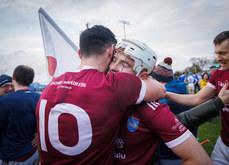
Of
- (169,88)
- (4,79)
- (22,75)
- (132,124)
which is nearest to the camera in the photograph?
(132,124)

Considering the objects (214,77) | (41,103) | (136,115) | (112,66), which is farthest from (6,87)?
(214,77)

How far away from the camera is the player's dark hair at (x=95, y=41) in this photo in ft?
5.56

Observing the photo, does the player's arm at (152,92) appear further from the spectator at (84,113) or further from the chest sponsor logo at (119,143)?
the chest sponsor logo at (119,143)

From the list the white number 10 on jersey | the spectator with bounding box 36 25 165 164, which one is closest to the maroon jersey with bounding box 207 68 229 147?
the spectator with bounding box 36 25 165 164

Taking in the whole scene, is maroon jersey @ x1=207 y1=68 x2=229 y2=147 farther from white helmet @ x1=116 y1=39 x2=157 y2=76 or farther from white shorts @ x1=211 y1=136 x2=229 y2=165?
white helmet @ x1=116 y1=39 x2=157 y2=76

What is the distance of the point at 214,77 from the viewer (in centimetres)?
283

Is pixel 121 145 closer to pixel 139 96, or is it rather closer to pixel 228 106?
pixel 139 96

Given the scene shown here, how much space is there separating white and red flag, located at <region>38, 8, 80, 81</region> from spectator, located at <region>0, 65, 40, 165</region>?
103cm

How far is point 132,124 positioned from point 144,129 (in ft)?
0.47

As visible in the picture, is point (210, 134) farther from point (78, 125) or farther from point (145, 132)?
point (78, 125)

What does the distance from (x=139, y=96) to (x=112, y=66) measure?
0.58m

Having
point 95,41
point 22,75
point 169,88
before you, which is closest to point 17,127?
point 22,75

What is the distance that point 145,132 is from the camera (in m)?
1.53

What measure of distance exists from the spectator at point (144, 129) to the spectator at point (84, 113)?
0.59 ft
